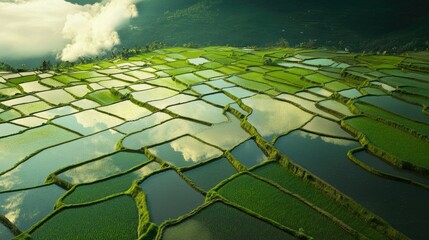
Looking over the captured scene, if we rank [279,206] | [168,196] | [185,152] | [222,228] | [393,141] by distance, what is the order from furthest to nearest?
[185,152], [393,141], [168,196], [279,206], [222,228]

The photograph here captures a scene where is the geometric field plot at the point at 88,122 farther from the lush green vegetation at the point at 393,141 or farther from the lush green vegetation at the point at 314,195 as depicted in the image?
the lush green vegetation at the point at 393,141

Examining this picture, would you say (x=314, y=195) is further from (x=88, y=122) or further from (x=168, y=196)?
(x=88, y=122)

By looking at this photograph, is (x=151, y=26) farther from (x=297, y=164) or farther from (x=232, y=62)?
(x=297, y=164)

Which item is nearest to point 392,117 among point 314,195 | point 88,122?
point 314,195

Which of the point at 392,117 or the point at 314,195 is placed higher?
the point at 392,117

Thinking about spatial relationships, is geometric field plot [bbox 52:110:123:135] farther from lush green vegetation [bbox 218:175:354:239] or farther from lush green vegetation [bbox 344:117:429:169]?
lush green vegetation [bbox 344:117:429:169]

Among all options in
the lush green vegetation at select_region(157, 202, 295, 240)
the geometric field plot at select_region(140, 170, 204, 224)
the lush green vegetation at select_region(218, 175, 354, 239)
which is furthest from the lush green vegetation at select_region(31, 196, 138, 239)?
the lush green vegetation at select_region(218, 175, 354, 239)

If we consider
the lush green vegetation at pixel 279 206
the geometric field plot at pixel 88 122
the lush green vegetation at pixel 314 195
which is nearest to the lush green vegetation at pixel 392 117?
the lush green vegetation at pixel 314 195

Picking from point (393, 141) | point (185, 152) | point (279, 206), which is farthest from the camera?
point (185, 152)

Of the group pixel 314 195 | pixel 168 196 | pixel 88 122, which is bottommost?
pixel 88 122
